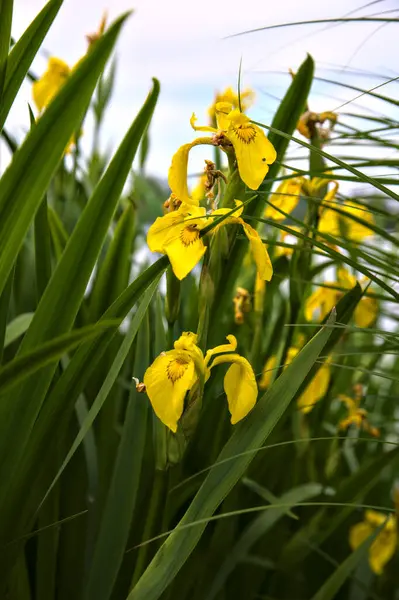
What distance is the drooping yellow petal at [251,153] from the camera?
46cm

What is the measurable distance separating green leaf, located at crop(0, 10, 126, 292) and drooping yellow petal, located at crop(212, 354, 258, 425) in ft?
0.58

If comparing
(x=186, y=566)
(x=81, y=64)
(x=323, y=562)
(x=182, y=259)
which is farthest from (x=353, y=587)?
(x=81, y=64)

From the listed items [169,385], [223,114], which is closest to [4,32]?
[223,114]

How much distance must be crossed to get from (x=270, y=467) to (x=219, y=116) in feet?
1.67

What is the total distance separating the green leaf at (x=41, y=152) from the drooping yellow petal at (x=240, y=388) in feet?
0.58

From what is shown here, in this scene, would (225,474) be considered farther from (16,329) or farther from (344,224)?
(344,224)

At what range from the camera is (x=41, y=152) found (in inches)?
19.6

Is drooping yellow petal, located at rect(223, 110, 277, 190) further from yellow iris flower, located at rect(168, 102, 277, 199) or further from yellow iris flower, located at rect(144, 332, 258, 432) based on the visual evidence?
yellow iris flower, located at rect(144, 332, 258, 432)

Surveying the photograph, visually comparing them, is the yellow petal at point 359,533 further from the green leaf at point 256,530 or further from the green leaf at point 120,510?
the green leaf at point 120,510

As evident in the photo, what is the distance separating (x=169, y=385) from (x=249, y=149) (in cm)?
16

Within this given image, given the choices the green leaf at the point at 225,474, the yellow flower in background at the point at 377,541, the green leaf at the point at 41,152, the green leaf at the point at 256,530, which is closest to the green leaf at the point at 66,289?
the green leaf at the point at 41,152

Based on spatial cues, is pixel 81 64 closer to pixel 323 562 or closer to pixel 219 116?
pixel 219 116

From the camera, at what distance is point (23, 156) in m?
0.50

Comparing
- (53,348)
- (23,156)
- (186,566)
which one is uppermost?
(23,156)
